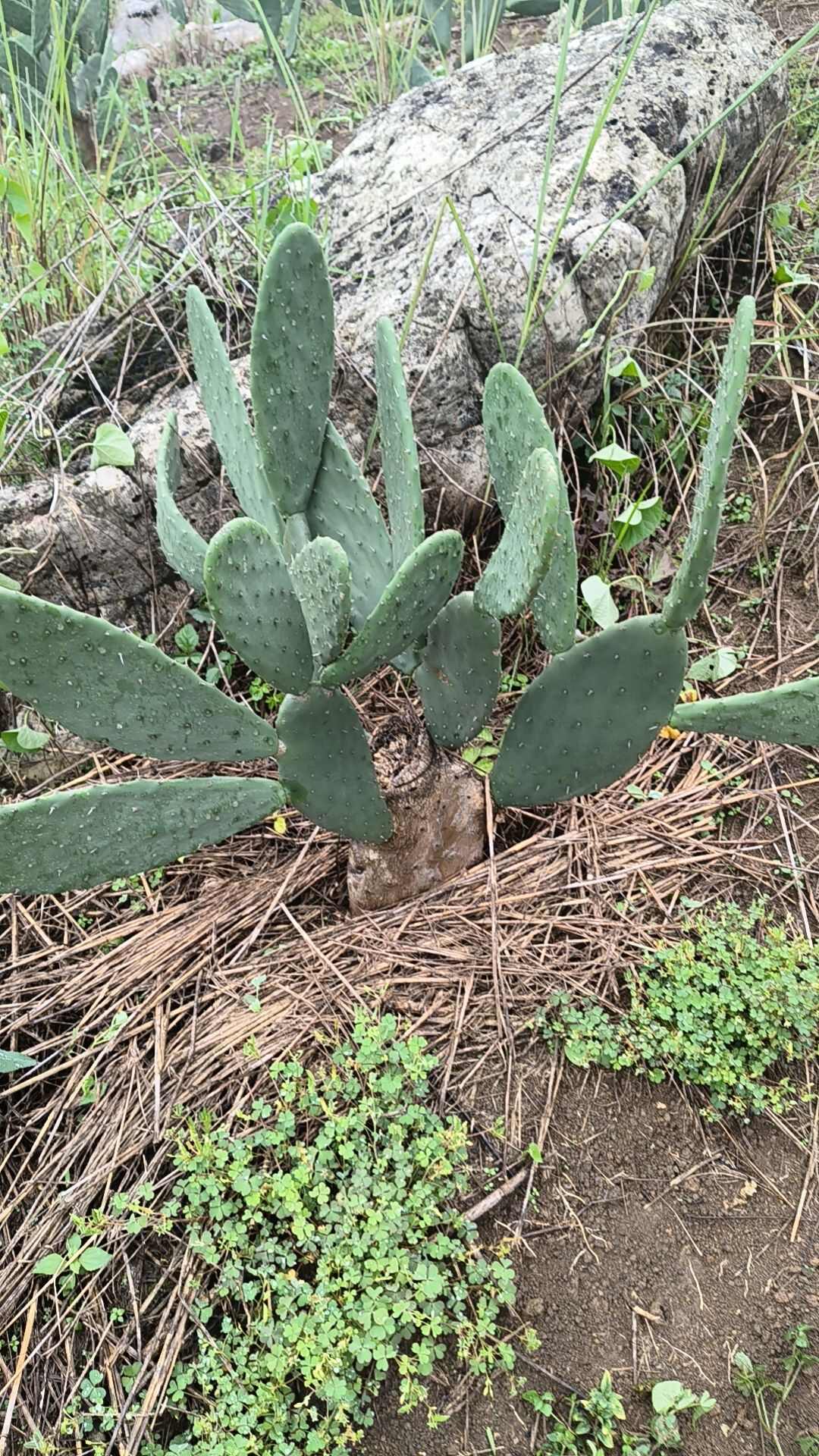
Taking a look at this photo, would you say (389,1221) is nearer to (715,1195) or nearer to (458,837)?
(715,1195)

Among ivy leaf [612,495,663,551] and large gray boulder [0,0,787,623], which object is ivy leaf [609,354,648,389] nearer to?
large gray boulder [0,0,787,623]

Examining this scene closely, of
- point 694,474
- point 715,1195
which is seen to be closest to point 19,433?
point 694,474

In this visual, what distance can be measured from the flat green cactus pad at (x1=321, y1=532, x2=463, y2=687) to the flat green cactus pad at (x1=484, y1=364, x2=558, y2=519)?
11 centimetres

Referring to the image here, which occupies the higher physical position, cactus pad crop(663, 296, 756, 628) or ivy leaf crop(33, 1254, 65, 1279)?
cactus pad crop(663, 296, 756, 628)

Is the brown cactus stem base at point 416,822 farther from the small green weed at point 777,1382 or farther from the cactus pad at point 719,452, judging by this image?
the small green weed at point 777,1382

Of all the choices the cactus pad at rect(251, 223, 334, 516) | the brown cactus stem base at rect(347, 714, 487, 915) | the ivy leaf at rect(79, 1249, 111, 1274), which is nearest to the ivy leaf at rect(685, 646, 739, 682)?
the brown cactus stem base at rect(347, 714, 487, 915)

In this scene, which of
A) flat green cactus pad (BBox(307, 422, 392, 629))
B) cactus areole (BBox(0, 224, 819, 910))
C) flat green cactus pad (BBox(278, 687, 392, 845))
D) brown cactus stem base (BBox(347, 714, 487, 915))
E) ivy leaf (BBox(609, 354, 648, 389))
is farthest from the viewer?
ivy leaf (BBox(609, 354, 648, 389))

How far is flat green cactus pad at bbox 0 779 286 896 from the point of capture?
3.58ft

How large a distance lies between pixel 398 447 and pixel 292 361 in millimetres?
187

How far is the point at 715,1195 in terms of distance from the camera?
1.28 m

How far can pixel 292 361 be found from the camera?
1257 mm

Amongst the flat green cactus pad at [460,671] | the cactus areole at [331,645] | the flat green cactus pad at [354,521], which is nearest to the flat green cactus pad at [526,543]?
the cactus areole at [331,645]

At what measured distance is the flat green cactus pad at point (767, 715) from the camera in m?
1.17

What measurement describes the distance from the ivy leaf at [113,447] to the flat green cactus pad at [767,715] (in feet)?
3.72
